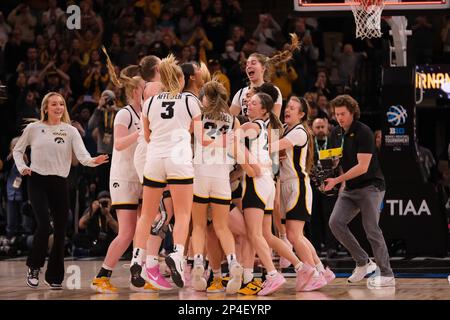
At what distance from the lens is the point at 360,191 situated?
9.95 metres

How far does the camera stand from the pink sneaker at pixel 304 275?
30.6 ft

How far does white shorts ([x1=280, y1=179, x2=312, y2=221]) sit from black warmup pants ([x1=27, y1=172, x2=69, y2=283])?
7.24 ft

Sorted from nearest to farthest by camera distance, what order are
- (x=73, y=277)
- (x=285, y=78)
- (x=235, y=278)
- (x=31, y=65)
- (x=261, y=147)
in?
(x=235, y=278), (x=261, y=147), (x=73, y=277), (x=285, y=78), (x=31, y=65)

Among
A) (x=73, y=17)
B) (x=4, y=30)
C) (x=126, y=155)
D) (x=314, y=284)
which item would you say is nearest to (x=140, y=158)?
(x=126, y=155)

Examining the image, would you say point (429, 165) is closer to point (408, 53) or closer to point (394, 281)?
point (408, 53)

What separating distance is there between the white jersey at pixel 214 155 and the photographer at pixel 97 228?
15.8 ft

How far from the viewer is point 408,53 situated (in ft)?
43.2

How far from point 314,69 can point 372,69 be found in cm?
256

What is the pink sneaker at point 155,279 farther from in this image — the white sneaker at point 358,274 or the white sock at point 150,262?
the white sneaker at point 358,274

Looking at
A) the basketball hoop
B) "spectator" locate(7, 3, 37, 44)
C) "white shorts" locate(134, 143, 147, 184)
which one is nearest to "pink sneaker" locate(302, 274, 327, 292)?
"white shorts" locate(134, 143, 147, 184)

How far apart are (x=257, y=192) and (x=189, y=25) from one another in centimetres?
948

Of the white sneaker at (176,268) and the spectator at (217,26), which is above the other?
the spectator at (217,26)

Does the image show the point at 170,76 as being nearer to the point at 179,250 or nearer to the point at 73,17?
the point at 179,250

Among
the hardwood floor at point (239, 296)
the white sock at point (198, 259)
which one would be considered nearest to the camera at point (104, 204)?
the hardwood floor at point (239, 296)
